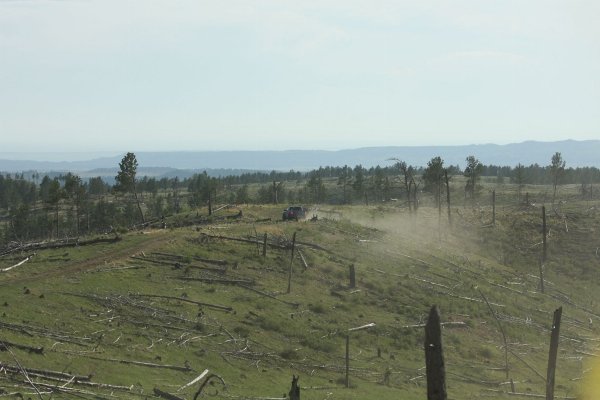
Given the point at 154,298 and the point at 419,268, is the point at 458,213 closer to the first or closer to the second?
the point at 419,268

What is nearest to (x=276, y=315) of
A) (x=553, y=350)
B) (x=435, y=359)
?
(x=553, y=350)

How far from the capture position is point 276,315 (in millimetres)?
43062

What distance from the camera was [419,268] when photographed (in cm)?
6303

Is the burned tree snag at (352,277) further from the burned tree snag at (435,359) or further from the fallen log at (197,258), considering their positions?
the burned tree snag at (435,359)

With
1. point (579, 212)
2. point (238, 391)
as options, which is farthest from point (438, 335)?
point (579, 212)

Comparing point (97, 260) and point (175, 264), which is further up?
point (97, 260)

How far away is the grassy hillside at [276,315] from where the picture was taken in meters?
30.0

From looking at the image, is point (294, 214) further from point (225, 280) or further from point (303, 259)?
point (225, 280)

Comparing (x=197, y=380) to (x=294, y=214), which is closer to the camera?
(x=197, y=380)

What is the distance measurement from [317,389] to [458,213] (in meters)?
70.7

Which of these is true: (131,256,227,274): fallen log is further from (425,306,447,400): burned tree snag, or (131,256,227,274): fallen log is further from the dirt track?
(425,306,447,400): burned tree snag

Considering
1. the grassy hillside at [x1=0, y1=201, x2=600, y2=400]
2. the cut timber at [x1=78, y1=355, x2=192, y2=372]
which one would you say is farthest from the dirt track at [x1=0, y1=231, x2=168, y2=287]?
the cut timber at [x1=78, y1=355, x2=192, y2=372]

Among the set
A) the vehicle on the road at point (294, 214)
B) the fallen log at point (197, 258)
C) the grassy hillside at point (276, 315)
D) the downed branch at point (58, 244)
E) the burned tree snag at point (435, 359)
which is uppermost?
the burned tree snag at point (435, 359)

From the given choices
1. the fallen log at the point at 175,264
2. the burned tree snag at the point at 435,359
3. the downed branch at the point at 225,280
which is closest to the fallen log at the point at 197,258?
the fallen log at the point at 175,264
